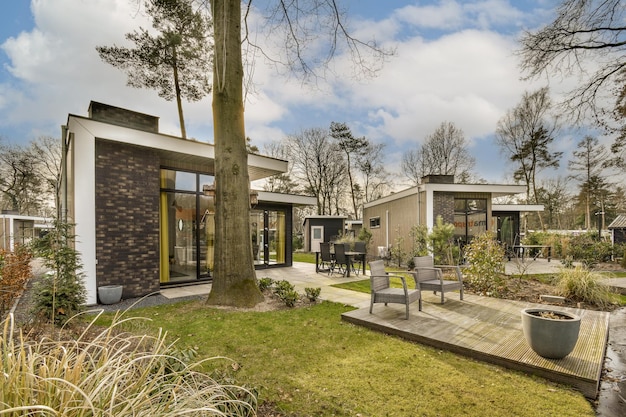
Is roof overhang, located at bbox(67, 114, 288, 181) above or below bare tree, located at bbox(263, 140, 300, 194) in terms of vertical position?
below

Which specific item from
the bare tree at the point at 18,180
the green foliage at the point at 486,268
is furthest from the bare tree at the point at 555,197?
the bare tree at the point at 18,180

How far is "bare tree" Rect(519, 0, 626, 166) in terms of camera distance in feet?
25.0

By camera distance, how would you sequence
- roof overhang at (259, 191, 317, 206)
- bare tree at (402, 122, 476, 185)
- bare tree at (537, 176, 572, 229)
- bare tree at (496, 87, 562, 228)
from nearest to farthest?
roof overhang at (259, 191, 317, 206)
bare tree at (496, 87, 562, 228)
bare tree at (402, 122, 476, 185)
bare tree at (537, 176, 572, 229)

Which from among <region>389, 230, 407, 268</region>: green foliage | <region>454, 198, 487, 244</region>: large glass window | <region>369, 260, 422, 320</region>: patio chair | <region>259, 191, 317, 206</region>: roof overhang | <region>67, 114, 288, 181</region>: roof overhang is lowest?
<region>389, 230, 407, 268</region>: green foliage

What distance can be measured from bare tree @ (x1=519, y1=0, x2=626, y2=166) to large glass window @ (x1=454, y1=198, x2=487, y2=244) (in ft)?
16.7

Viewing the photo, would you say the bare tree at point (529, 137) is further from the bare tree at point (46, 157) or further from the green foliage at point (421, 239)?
the bare tree at point (46, 157)

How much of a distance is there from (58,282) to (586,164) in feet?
93.8

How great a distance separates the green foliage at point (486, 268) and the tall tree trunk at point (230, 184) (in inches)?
184

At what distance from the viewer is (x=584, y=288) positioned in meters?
5.78

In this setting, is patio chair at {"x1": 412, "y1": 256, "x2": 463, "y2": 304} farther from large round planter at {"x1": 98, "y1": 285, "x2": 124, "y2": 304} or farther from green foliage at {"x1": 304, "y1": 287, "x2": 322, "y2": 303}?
Result: large round planter at {"x1": 98, "y1": 285, "x2": 124, "y2": 304}

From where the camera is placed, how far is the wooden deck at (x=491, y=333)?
2965 mm

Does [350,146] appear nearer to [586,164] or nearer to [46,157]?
[586,164]

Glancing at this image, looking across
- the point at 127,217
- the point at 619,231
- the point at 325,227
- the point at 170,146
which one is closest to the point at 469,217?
the point at 325,227

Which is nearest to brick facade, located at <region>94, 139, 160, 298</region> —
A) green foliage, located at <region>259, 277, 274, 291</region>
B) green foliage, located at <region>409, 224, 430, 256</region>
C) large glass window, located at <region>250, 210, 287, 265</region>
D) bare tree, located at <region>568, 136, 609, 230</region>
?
green foliage, located at <region>259, 277, 274, 291</region>
